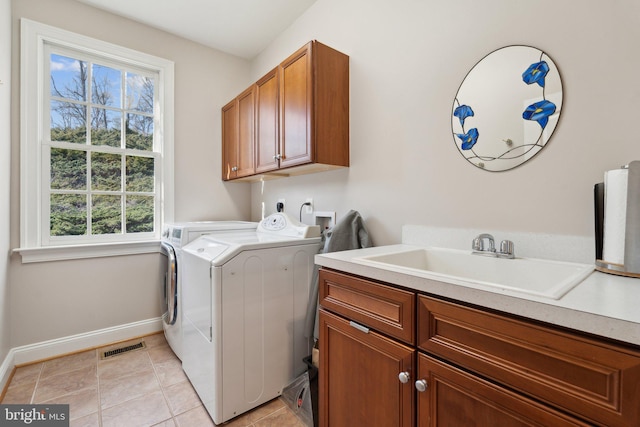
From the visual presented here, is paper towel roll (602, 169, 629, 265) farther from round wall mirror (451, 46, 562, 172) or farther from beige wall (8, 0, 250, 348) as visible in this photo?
beige wall (8, 0, 250, 348)

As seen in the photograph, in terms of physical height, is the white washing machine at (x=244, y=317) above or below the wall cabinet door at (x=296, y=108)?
below

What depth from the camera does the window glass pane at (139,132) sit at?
2513mm

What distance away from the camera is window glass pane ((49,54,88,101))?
219 centimetres

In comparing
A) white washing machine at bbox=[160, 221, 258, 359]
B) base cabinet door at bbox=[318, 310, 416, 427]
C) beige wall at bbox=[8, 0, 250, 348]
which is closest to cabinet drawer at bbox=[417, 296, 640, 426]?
base cabinet door at bbox=[318, 310, 416, 427]

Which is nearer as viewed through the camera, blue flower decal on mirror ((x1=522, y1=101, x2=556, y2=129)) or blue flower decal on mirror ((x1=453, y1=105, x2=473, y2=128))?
blue flower decal on mirror ((x1=522, y1=101, x2=556, y2=129))

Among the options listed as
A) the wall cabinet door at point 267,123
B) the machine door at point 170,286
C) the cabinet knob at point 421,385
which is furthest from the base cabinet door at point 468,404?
the machine door at point 170,286

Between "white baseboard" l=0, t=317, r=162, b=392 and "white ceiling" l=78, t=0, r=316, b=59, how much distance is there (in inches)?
106

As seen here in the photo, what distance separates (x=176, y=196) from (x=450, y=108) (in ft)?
8.03

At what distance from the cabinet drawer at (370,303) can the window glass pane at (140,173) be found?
2182mm

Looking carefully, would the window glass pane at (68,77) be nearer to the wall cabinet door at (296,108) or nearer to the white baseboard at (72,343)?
the wall cabinet door at (296,108)

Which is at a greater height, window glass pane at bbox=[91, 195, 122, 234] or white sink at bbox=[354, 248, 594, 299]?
window glass pane at bbox=[91, 195, 122, 234]

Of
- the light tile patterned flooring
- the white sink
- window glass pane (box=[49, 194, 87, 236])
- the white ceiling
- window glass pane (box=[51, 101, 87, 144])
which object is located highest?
the white ceiling

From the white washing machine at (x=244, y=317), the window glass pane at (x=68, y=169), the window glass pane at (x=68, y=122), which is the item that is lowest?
the white washing machine at (x=244, y=317)

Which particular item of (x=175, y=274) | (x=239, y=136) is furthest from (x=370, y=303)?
(x=239, y=136)
